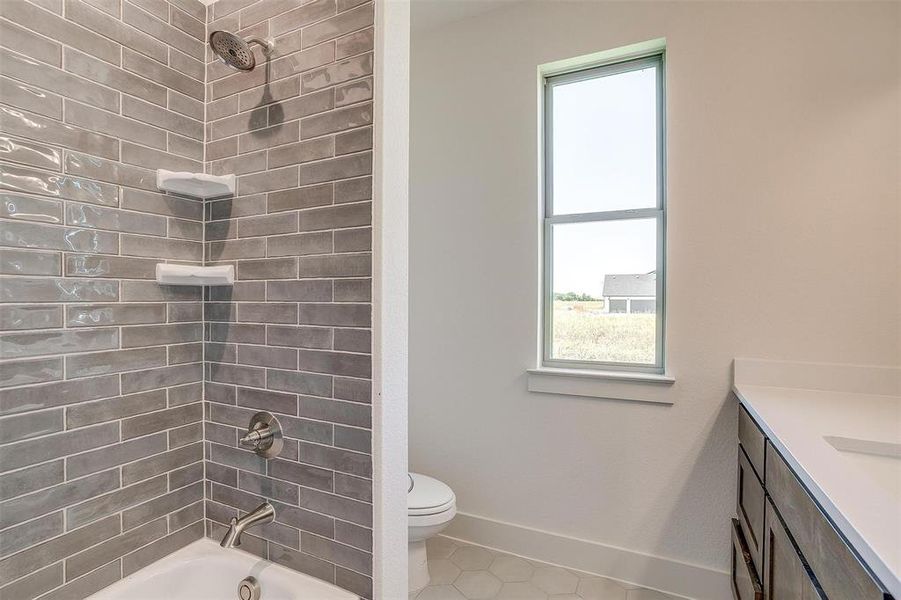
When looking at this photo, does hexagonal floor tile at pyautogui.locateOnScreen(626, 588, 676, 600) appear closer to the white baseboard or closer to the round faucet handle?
the white baseboard

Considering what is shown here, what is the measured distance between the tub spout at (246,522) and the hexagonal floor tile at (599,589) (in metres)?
1.42

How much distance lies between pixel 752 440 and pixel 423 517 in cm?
126

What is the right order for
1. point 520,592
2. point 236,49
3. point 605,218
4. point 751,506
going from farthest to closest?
point 605,218 → point 520,592 → point 751,506 → point 236,49

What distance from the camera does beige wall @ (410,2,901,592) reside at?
1.70 m

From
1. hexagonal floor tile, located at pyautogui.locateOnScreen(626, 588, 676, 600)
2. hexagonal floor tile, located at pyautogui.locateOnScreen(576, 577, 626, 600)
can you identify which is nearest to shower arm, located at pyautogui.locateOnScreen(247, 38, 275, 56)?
hexagonal floor tile, located at pyautogui.locateOnScreen(576, 577, 626, 600)

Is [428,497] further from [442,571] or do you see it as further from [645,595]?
[645,595]

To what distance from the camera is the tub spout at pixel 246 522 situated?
118 cm

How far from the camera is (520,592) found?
196 cm

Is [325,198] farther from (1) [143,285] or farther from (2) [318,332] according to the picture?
(1) [143,285]

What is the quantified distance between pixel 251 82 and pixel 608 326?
1791 millimetres

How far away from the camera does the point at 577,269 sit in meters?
2.26

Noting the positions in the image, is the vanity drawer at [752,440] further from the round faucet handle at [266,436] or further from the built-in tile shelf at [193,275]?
the built-in tile shelf at [193,275]

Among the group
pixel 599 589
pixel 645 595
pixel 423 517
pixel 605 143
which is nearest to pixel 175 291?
pixel 423 517


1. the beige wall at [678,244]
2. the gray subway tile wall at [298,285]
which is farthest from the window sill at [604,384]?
the gray subway tile wall at [298,285]
